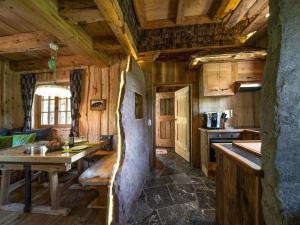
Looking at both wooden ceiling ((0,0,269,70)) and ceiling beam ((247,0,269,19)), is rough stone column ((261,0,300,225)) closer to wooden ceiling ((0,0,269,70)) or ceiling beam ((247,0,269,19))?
wooden ceiling ((0,0,269,70))

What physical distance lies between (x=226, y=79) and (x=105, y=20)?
267 cm

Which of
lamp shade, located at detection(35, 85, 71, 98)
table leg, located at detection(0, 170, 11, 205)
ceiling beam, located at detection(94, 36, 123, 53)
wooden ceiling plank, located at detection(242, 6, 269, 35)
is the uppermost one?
wooden ceiling plank, located at detection(242, 6, 269, 35)

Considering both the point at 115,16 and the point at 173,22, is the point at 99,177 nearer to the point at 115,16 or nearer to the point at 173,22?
the point at 115,16

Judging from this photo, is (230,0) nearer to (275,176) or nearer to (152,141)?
(275,176)

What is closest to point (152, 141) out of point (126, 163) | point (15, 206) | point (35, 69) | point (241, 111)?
point (126, 163)

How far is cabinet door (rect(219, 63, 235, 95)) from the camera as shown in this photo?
3.56 m

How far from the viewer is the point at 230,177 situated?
1.45m

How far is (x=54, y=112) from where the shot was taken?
4.63 m

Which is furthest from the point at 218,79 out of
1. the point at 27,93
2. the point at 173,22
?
the point at 27,93

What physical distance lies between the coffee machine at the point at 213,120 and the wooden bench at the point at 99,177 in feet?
7.35

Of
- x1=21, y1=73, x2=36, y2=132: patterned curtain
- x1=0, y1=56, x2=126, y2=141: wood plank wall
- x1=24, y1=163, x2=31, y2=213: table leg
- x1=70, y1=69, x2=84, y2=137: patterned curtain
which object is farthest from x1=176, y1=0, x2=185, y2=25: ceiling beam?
x1=21, y1=73, x2=36, y2=132: patterned curtain

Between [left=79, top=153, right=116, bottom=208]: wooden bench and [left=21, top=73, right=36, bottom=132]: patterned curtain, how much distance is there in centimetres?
291

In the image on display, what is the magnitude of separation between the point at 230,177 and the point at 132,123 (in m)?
1.45

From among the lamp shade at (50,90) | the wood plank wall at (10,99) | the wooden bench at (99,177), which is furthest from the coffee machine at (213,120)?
the wood plank wall at (10,99)
